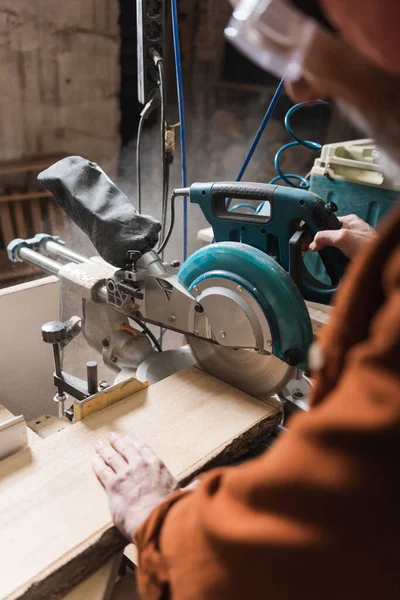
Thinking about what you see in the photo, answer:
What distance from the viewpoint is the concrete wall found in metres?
3.37

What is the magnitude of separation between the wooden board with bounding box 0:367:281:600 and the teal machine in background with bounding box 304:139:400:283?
73 cm

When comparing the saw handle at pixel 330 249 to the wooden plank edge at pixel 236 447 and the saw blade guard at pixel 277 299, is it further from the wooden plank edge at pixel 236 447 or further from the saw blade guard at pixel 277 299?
the wooden plank edge at pixel 236 447

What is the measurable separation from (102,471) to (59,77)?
3.38 meters

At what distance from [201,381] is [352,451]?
Answer: 0.90m

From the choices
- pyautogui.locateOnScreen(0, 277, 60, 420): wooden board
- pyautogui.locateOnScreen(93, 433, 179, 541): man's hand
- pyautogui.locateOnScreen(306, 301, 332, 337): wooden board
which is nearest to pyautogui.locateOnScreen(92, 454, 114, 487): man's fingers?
pyautogui.locateOnScreen(93, 433, 179, 541): man's hand

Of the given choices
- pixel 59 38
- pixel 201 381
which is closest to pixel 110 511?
pixel 201 381

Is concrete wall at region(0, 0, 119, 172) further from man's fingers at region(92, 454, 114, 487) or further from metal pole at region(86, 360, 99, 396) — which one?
man's fingers at region(92, 454, 114, 487)

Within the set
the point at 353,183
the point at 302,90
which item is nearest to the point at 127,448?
the point at 302,90

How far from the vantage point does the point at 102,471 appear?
96 centimetres

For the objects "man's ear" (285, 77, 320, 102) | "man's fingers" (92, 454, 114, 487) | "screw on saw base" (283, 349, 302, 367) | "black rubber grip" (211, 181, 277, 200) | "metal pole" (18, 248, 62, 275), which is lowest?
"man's fingers" (92, 454, 114, 487)

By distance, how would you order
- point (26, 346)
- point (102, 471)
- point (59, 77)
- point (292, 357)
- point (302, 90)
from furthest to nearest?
point (59, 77) < point (26, 346) < point (292, 357) < point (102, 471) < point (302, 90)

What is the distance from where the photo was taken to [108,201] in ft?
4.07

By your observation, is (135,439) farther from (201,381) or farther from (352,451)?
(352,451)

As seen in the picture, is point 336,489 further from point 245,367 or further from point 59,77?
point 59,77
